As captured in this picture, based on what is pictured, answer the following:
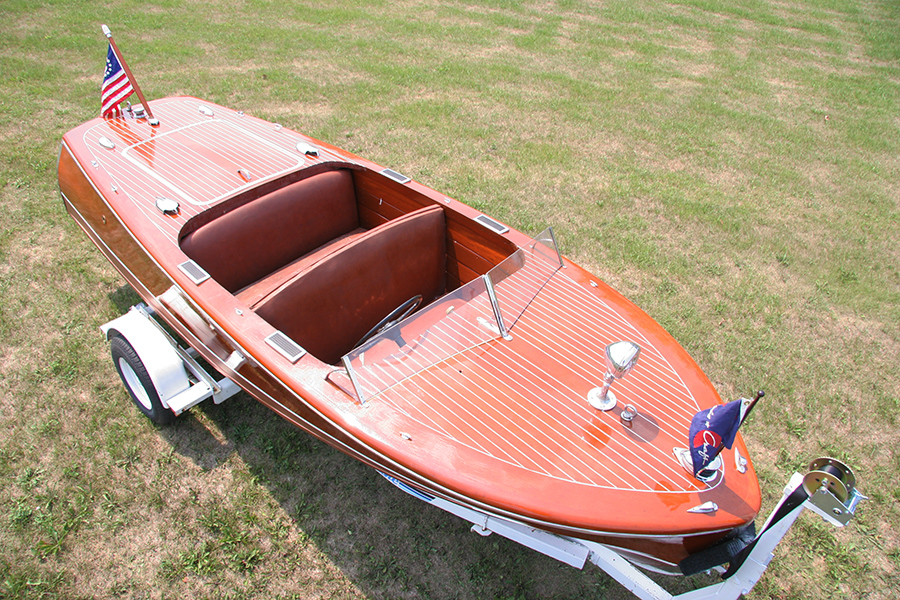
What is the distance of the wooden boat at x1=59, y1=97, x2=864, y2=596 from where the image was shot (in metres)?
2.33

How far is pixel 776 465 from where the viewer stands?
358 cm

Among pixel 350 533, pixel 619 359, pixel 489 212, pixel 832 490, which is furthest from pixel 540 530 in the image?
pixel 489 212

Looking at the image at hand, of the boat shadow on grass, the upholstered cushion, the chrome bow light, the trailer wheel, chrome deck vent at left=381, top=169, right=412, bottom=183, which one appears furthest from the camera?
chrome deck vent at left=381, top=169, right=412, bottom=183

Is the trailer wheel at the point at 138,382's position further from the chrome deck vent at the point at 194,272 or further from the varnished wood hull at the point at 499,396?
the chrome deck vent at the point at 194,272

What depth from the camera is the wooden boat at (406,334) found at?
2330 mm

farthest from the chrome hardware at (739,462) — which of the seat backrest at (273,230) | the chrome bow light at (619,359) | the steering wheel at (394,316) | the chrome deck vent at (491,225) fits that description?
the seat backrest at (273,230)

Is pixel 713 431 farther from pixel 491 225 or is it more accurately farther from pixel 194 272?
pixel 194 272

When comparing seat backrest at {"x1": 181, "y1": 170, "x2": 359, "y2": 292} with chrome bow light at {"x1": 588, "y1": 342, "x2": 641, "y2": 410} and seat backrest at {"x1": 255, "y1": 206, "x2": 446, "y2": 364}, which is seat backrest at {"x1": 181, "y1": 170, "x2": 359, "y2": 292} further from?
chrome bow light at {"x1": 588, "y1": 342, "x2": 641, "y2": 410}

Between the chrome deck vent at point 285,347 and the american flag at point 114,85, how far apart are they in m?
2.93

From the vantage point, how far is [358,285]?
3184 mm

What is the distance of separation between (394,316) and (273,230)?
1.07 meters

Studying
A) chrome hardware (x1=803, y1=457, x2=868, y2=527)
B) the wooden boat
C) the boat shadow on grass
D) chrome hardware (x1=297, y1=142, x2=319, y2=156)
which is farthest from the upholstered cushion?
chrome hardware (x1=803, y1=457, x2=868, y2=527)

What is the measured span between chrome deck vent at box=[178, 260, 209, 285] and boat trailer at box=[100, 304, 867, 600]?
51 centimetres

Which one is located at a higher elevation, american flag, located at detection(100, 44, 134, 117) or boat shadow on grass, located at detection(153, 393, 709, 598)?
american flag, located at detection(100, 44, 134, 117)
